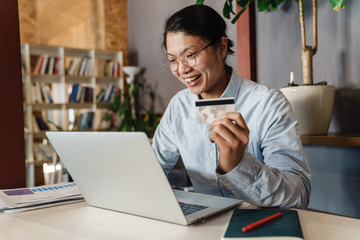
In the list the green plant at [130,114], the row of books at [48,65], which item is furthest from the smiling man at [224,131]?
the row of books at [48,65]

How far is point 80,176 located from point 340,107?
6.11 ft

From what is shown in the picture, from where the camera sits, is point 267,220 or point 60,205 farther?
point 60,205

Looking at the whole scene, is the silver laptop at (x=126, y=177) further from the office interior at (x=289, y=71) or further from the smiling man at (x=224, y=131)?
the office interior at (x=289, y=71)

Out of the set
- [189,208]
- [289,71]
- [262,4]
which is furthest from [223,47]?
[289,71]

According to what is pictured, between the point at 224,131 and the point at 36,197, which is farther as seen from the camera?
the point at 36,197

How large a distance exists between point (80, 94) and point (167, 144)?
3907 millimetres

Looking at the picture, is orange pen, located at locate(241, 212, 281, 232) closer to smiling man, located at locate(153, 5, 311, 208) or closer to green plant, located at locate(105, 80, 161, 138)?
smiling man, located at locate(153, 5, 311, 208)

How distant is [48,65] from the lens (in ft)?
16.0

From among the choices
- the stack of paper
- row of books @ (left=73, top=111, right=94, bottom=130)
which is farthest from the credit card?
row of books @ (left=73, top=111, right=94, bottom=130)

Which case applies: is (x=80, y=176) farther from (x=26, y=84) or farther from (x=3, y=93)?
(x=26, y=84)

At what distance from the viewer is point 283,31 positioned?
2678 mm

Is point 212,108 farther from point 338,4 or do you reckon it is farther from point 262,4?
point 262,4

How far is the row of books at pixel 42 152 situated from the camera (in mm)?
4777

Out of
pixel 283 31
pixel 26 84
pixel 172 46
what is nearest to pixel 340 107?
pixel 283 31
